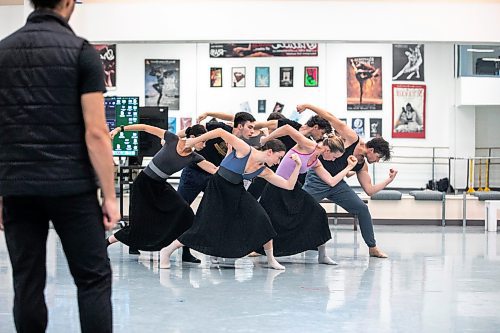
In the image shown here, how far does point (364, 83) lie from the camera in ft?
46.9

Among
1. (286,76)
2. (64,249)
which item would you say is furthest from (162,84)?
(64,249)

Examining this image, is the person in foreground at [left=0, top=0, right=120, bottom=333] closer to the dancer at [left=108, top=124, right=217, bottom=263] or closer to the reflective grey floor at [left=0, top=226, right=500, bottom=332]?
the reflective grey floor at [left=0, top=226, right=500, bottom=332]

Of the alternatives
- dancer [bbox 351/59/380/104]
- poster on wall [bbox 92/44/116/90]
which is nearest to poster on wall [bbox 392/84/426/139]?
dancer [bbox 351/59/380/104]

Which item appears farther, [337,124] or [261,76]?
[261,76]

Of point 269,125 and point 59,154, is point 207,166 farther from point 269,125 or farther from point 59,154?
point 59,154

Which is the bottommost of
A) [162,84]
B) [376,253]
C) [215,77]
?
[376,253]

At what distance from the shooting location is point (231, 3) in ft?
34.9

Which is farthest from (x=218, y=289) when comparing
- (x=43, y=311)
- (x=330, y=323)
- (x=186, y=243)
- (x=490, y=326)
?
(x=43, y=311)

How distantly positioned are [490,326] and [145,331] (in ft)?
6.08

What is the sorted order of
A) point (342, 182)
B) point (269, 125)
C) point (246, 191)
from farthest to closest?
point (269, 125) < point (342, 182) < point (246, 191)

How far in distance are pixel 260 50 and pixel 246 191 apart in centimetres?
588

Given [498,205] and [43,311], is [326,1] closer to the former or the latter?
[498,205]

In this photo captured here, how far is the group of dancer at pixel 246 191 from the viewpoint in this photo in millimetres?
7480

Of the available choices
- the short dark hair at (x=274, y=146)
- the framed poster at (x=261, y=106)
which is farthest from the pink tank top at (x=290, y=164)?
the framed poster at (x=261, y=106)
